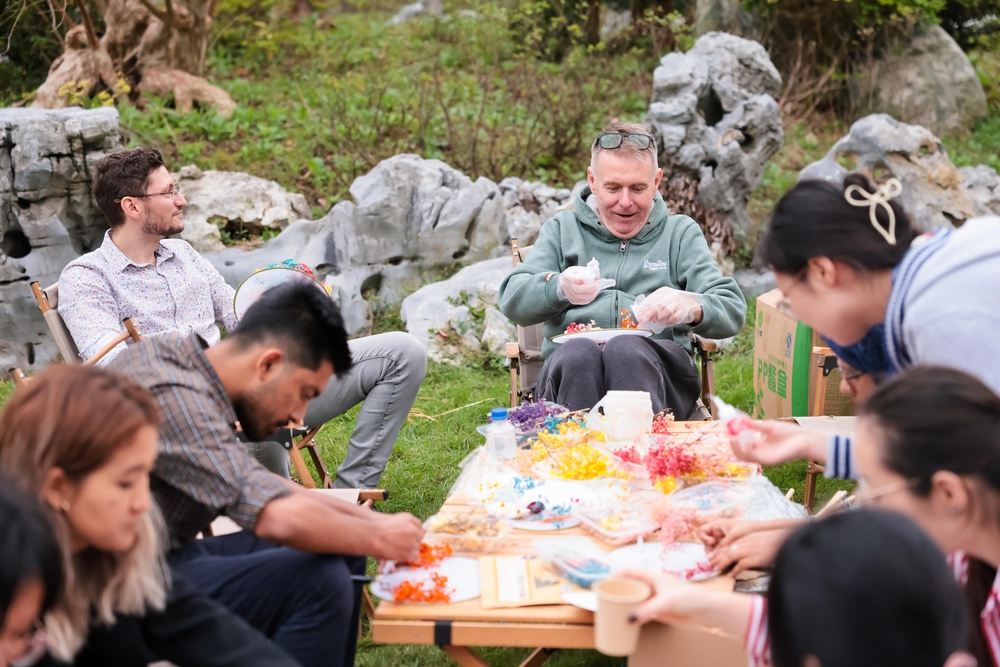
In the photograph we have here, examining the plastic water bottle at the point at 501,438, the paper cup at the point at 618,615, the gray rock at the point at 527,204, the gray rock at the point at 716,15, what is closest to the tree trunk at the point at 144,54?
the gray rock at the point at 527,204

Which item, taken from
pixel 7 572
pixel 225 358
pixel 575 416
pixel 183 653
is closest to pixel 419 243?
pixel 575 416

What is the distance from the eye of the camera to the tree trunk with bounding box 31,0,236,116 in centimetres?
827

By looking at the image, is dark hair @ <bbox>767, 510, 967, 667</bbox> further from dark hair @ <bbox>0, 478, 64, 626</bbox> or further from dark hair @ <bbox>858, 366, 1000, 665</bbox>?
dark hair @ <bbox>0, 478, 64, 626</bbox>

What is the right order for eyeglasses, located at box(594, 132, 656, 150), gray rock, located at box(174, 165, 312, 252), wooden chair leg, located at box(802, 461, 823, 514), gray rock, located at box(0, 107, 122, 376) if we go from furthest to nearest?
gray rock, located at box(174, 165, 312, 252) → gray rock, located at box(0, 107, 122, 376) → eyeglasses, located at box(594, 132, 656, 150) → wooden chair leg, located at box(802, 461, 823, 514)

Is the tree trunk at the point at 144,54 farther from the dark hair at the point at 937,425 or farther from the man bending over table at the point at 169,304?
the dark hair at the point at 937,425

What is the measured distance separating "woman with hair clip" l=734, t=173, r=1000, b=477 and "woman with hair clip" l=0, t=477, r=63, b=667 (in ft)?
5.51

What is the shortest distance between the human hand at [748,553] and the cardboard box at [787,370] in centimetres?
222

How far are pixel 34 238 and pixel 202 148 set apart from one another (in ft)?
7.29

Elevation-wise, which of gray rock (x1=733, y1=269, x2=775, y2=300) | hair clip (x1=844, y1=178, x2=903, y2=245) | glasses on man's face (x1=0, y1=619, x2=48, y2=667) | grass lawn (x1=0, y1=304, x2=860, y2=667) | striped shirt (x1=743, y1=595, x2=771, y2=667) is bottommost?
grass lawn (x1=0, y1=304, x2=860, y2=667)

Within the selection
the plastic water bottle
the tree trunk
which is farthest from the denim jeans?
the tree trunk

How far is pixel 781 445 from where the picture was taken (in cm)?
239

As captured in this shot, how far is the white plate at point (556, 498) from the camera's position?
8.49 feet

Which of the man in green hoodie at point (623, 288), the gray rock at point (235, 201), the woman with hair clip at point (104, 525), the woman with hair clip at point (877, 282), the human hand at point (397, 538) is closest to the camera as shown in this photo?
the woman with hair clip at point (104, 525)

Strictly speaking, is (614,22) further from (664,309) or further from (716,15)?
(664,309)
